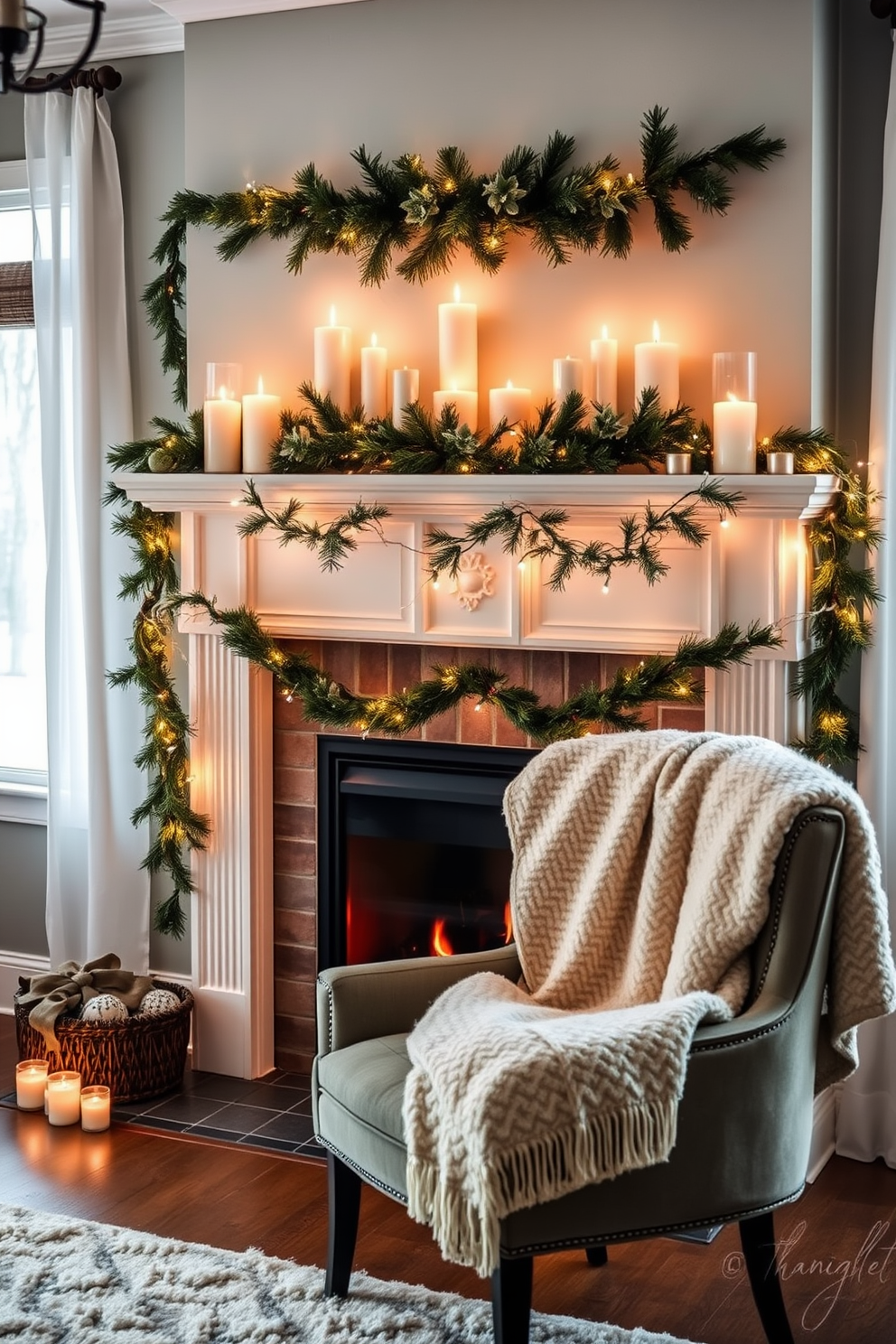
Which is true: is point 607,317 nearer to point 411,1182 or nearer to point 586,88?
point 586,88

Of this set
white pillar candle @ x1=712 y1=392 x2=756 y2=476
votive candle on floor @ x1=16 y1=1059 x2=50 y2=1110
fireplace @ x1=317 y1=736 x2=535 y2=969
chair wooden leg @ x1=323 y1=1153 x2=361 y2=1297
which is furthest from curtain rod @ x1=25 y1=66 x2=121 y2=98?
chair wooden leg @ x1=323 y1=1153 x2=361 y2=1297

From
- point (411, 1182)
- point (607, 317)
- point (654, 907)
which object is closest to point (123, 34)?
point (607, 317)

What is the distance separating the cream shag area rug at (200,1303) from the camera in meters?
2.45

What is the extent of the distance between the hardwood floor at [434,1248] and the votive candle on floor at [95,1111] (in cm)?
3

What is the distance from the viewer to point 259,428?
3.38 meters

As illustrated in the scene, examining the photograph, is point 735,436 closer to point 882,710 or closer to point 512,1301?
point 882,710

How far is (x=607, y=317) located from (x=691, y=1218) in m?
A: 1.83

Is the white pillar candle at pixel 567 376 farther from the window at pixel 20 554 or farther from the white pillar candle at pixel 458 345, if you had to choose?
the window at pixel 20 554

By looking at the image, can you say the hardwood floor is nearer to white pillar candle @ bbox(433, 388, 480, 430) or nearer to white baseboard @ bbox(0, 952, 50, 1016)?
white baseboard @ bbox(0, 952, 50, 1016)

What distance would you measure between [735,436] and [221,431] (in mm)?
1207

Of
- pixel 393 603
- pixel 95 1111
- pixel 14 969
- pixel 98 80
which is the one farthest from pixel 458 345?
pixel 14 969

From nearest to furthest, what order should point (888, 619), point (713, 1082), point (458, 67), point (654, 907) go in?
point (713, 1082) → point (654, 907) → point (888, 619) → point (458, 67)

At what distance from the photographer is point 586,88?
3096 mm

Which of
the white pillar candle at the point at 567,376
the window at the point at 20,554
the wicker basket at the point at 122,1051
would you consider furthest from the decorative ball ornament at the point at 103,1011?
the white pillar candle at the point at 567,376
